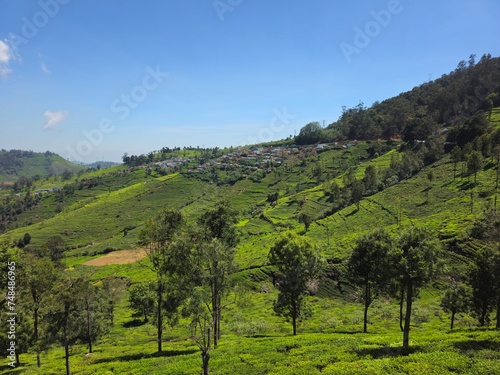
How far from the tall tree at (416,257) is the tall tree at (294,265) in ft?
49.8

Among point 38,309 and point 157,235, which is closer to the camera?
point 157,235

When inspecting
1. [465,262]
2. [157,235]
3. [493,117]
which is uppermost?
[493,117]

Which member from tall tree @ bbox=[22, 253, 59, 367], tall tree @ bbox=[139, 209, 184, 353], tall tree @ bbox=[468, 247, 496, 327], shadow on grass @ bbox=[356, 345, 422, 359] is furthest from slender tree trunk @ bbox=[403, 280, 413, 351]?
tall tree @ bbox=[22, 253, 59, 367]

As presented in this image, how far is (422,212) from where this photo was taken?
98.6 m

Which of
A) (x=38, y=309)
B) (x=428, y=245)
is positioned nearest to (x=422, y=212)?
(x=428, y=245)

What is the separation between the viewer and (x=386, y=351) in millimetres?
26938

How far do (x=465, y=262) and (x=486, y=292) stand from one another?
106ft

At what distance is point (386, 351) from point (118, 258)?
144128 mm

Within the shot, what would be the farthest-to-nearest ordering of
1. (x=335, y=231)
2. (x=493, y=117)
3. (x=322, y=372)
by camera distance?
1. (x=493, y=117)
2. (x=335, y=231)
3. (x=322, y=372)

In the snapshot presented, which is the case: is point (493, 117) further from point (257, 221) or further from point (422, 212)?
point (257, 221)

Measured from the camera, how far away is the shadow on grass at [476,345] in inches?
989

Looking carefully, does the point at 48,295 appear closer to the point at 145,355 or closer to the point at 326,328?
the point at 145,355

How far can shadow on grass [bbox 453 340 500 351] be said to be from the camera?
25.1 metres

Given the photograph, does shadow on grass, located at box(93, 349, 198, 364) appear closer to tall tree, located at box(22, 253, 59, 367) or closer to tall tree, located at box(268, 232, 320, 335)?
tall tree, located at box(22, 253, 59, 367)
